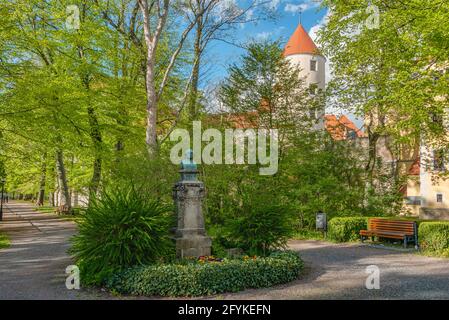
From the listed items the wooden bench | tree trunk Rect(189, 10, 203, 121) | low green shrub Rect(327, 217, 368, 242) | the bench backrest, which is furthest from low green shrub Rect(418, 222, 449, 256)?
tree trunk Rect(189, 10, 203, 121)

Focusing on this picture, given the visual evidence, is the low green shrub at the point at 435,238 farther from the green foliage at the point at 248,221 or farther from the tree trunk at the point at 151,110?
the tree trunk at the point at 151,110

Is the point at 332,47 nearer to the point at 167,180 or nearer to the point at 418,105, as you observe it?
the point at 418,105

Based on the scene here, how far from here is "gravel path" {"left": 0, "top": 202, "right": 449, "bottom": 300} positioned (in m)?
7.49

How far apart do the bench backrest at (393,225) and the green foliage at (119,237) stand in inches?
333

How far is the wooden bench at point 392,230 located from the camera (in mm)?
13242

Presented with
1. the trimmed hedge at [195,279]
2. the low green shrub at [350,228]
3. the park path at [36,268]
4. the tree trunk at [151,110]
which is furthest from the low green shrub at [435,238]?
the park path at [36,268]

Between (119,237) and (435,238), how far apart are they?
30.3 feet

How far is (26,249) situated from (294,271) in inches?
365

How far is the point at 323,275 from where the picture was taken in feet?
30.0

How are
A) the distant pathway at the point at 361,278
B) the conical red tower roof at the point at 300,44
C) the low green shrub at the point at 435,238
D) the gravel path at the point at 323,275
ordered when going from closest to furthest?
the distant pathway at the point at 361,278, the gravel path at the point at 323,275, the low green shrub at the point at 435,238, the conical red tower roof at the point at 300,44

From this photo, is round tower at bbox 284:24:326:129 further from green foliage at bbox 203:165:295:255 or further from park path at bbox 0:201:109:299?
park path at bbox 0:201:109:299

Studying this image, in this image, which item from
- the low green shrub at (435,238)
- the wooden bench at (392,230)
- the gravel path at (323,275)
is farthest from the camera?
the wooden bench at (392,230)
